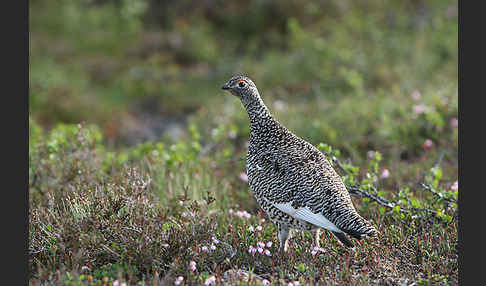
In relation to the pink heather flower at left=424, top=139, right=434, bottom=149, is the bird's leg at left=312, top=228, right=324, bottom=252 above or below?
below

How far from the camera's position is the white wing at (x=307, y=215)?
3924 millimetres

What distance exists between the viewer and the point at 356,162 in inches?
276

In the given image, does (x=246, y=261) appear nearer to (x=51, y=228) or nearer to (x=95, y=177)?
(x=51, y=228)

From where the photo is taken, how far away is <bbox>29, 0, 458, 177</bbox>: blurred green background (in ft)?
26.0

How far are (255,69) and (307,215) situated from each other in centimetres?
772

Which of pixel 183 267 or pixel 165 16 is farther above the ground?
pixel 165 16

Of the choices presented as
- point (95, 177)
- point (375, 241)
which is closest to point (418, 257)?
point (375, 241)

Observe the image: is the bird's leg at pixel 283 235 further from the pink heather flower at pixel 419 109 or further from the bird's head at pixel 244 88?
the pink heather flower at pixel 419 109

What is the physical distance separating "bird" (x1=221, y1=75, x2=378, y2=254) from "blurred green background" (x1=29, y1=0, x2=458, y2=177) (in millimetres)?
2348

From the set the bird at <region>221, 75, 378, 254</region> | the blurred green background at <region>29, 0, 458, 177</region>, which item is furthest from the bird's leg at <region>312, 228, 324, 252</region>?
the blurred green background at <region>29, 0, 458, 177</region>

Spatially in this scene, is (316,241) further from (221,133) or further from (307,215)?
(221,133)

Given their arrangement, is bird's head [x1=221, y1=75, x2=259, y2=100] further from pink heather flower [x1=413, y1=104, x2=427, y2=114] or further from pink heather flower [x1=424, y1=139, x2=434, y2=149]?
pink heather flower [x1=413, y1=104, x2=427, y2=114]

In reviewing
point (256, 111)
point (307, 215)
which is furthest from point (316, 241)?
point (256, 111)

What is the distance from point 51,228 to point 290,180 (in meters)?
2.10
